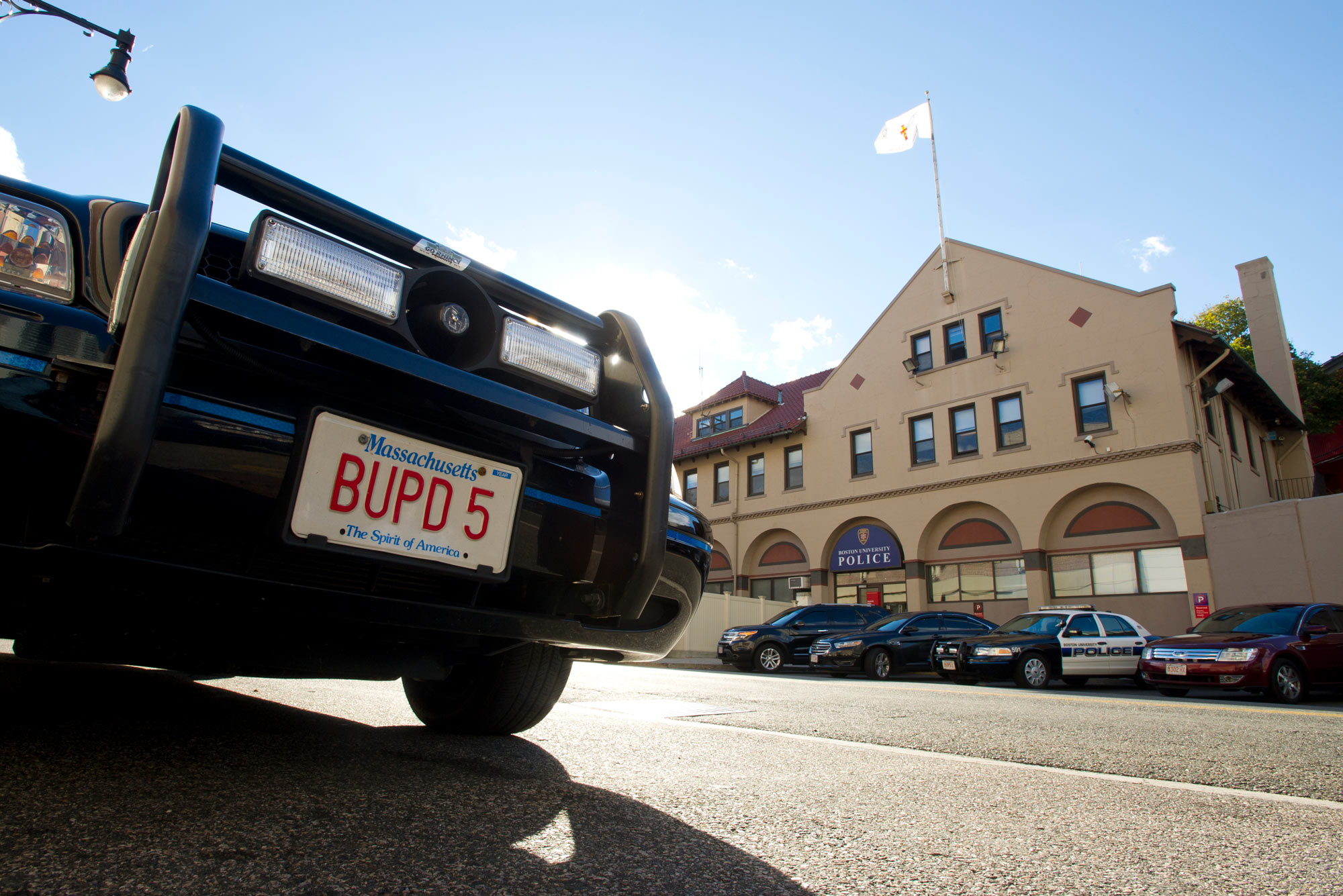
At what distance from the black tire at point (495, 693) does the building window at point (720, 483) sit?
24.0m

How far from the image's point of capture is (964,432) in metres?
21.3

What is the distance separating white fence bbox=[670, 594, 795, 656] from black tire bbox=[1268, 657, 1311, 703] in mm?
13152

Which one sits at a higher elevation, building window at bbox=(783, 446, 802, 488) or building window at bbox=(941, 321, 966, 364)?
building window at bbox=(941, 321, 966, 364)

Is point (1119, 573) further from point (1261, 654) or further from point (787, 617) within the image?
point (1261, 654)

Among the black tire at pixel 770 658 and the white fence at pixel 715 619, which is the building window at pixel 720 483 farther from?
the black tire at pixel 770 658

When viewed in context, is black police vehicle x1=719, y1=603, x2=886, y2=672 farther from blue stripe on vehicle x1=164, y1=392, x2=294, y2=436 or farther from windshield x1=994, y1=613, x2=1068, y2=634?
blue stripe on vehicle x1=164, y1=392, x2=294, y2=436

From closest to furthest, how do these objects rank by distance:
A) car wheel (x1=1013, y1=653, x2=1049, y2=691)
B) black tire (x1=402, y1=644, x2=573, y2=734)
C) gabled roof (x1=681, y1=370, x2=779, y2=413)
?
black tire (x1=402, y1=644, x2=573, y2=734) → car wheel (x1=1013, y1=653, x2=1049, y2=691) → gabled roof (x1=681, y1=370, x2=779, y2=413)

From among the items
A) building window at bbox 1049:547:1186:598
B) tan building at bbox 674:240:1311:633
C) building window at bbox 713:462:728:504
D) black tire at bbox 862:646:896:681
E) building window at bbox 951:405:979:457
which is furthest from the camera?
building window at bbox 713:462:728:504

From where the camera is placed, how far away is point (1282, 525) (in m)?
15.9

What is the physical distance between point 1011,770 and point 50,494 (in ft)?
10.2

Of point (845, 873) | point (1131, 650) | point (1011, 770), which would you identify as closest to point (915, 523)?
point (1131, 650)

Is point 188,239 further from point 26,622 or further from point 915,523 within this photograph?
point 915,523

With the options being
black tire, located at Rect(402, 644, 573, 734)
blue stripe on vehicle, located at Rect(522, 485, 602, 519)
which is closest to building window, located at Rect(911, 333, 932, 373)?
black tire, located at Rect(402, 644, 573, 734)

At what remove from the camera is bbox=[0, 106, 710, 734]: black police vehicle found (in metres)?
1.47
